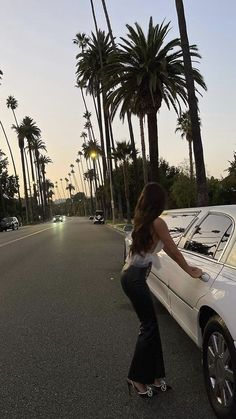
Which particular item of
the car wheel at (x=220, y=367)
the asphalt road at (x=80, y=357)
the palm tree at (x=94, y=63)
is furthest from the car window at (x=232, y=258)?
the palm tree at (x=94, y=63)

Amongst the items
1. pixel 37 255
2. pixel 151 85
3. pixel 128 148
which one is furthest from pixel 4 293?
pixel 128 148

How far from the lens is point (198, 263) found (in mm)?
4797

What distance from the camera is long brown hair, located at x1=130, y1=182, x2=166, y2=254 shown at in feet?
13.7

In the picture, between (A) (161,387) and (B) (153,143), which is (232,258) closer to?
(A) (161,387)

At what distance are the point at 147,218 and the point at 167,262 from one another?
5.88 feet

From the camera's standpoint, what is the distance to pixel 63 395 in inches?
175

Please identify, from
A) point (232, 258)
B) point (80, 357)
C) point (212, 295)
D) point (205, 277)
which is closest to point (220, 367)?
point (212, 295)

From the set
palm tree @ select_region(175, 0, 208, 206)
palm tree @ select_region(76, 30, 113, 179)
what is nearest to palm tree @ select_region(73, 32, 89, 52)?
palm tree @ select_region(76, 30, 113, 179)

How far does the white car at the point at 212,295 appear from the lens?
3596 mm

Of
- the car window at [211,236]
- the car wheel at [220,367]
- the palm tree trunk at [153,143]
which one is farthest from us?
the palm tree trunk at [153,143]

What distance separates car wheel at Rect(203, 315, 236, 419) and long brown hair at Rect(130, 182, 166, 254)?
80cm

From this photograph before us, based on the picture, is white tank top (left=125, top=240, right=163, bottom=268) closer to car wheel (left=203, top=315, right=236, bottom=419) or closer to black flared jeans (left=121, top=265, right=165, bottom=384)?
black flared jeans (left=121, top=265, right=165, bottom=384)

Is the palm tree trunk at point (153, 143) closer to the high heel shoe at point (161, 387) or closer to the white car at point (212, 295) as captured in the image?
the white car at point (212, 295)

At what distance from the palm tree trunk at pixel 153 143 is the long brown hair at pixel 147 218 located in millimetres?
20203
